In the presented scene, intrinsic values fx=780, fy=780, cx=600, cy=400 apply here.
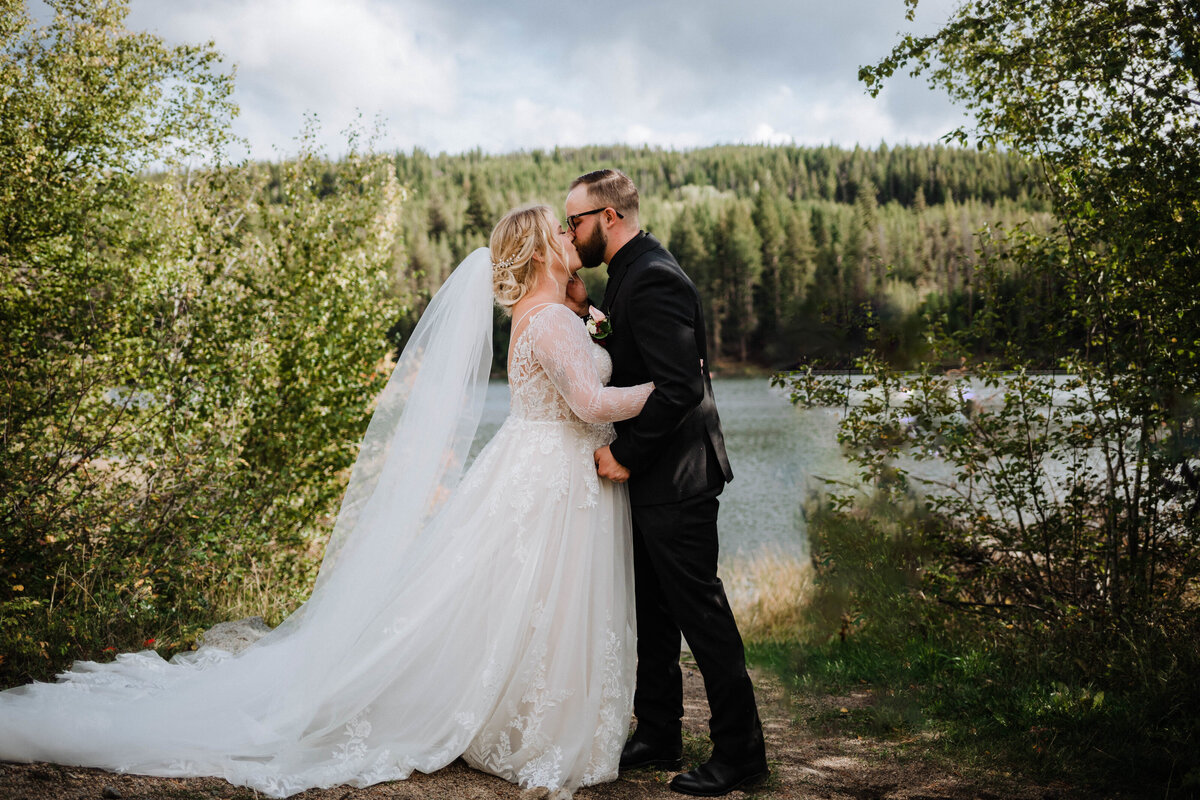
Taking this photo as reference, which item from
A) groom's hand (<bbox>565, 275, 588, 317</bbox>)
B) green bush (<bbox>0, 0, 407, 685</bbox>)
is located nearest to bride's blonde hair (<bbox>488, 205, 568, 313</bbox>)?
groom's hand (<bbox>565, 275, 588, 317</bbox>)

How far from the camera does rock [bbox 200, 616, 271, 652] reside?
4016 mm

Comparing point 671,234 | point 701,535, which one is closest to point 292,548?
point 701,535

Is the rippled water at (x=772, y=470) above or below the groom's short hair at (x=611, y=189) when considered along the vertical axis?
below

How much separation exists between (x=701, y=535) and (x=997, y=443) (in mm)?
2546

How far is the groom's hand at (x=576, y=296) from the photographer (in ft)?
11.2

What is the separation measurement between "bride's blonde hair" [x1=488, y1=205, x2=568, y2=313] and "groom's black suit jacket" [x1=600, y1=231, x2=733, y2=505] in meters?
0.30

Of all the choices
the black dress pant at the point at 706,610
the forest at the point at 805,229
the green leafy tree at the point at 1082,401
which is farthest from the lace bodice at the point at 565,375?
the green leafy tree at the point at 1082,401

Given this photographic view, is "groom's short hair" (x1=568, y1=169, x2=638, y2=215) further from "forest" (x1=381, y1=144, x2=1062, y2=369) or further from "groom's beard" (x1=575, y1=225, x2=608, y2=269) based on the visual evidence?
"forest" (x1=381, y1=144, x2=1062, y2=369)

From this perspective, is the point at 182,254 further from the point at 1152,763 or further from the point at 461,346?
the point at 1152,763

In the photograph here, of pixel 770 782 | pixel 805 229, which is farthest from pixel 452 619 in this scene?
pixel 805 229

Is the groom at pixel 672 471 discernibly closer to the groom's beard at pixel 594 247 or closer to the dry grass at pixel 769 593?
the groom's beard at pixel 594 247

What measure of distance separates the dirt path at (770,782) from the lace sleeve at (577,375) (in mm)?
1427

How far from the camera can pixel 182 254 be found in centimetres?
714

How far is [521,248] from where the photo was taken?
10.8ft
